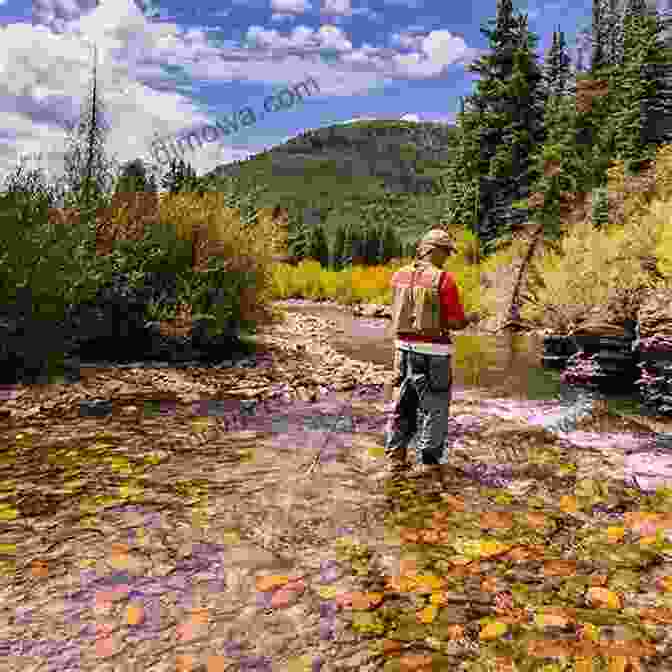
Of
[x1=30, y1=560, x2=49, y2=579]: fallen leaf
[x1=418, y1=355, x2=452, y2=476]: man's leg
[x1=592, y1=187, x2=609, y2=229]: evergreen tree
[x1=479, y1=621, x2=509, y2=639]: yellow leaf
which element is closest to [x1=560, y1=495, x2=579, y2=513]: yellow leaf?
[x1=418, y1=355, x2=452, y2=476]: man's leg

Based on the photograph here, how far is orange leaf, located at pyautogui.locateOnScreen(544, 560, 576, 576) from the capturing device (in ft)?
14.9

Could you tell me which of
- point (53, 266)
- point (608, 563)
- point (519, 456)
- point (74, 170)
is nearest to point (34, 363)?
point (53, 266)

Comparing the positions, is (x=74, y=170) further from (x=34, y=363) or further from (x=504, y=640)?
(x=504, y=640)

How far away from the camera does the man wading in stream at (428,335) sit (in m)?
6.48

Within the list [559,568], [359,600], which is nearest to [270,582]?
[359,600]

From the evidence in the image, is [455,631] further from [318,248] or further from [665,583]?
[318,248]

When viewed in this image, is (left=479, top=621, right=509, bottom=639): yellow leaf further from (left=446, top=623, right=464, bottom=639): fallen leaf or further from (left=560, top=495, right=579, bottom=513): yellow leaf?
(left=560, top=495, right=579, bottom=513): yellow leaf

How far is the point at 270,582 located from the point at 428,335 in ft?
10.5

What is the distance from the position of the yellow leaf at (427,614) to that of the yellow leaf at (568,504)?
8.09 feet

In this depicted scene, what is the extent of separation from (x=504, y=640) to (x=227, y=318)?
1199 centimetres

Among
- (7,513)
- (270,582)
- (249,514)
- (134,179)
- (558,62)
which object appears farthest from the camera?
(558,62)

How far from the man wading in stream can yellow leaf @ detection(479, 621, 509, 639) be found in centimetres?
273

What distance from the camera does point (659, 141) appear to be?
39.1m

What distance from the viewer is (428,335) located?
21.7ft
